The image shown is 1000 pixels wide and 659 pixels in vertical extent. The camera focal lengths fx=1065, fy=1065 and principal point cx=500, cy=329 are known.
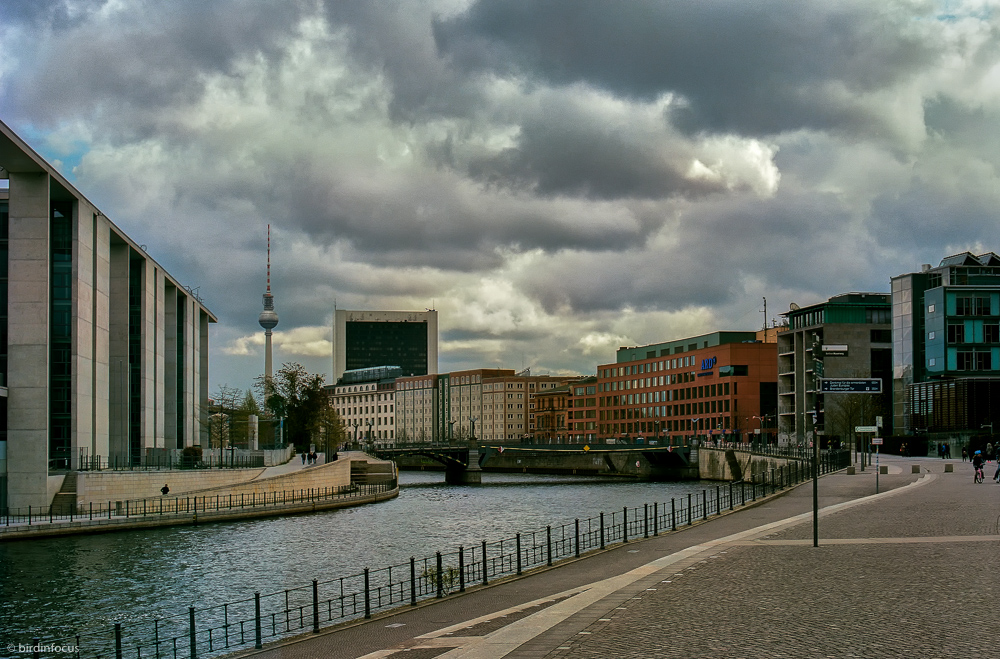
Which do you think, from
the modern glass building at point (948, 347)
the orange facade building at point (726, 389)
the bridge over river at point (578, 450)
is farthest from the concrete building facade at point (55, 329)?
the orange facade building at point (726, 389)

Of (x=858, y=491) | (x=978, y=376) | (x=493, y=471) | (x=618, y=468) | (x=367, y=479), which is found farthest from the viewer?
(x=493, y=471)

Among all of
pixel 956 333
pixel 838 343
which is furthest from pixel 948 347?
pixel 838 343

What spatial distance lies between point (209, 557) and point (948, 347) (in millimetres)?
101509

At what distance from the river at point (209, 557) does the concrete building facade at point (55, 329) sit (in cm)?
1142

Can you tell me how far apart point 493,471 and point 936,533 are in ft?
538

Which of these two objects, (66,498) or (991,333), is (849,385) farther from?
(991,333)

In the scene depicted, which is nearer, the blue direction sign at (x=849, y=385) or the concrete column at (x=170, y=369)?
the blue direction sign at (x=849, y=385)

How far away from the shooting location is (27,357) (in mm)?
65000

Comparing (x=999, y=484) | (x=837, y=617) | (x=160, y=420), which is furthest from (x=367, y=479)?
(x=837, y=617)

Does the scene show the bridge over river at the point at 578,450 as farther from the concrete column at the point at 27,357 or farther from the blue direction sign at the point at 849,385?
the blue direction sign at the point at 849,385

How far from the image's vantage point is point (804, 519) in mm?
42688

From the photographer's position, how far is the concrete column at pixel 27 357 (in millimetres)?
64750

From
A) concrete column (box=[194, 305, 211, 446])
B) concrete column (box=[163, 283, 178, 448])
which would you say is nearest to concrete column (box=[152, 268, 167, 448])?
concrete column (box=[163, 283, 178, 448])

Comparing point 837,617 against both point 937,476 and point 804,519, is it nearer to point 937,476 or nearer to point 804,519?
point 804,519
